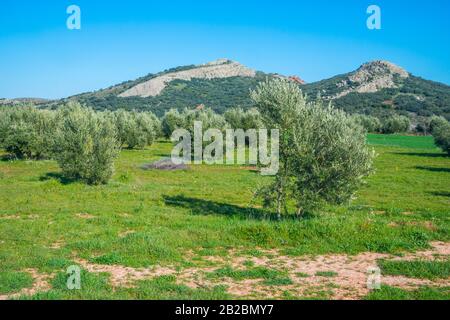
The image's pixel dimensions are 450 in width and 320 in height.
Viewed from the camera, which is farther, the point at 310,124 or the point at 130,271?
the point at 310,124

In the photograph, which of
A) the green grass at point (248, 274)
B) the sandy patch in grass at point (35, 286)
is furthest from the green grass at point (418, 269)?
the sandy patch in grass at point (35, 286)

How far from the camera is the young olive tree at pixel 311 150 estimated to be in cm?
1741

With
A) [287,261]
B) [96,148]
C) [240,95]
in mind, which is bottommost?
[287,261]

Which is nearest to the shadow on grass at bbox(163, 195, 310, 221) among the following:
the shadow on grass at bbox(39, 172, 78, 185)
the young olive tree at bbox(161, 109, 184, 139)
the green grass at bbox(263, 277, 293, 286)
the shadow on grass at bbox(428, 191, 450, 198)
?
the green grass at bbox(263, 277, 293, 286)

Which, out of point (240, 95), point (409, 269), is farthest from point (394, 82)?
point (409, 269)

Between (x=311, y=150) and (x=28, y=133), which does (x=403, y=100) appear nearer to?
(x=28, y=133)

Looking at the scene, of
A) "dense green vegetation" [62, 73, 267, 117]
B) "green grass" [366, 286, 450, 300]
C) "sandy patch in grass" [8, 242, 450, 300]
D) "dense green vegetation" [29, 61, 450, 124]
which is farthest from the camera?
"dense green vegetation" [62, 73, 267, 117]

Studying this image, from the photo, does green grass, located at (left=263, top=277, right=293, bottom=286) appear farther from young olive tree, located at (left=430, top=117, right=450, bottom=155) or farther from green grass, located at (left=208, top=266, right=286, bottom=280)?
young olive tree, located at (left=430, top=117, right=450, bottom=155)

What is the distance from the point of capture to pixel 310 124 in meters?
18.0

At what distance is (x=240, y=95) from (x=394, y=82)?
246 ft

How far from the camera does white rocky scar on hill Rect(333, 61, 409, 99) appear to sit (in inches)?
6727

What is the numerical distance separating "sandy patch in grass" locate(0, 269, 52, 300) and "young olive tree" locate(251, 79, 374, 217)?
421 inches
